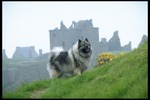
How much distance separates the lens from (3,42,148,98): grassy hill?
8967mm

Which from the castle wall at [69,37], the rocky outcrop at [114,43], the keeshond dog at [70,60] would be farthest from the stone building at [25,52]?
the keeshond dog at [70,60]

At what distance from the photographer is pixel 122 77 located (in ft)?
33.4

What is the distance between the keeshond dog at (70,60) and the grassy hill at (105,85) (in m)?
2.39

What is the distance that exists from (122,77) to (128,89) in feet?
A: 3.89

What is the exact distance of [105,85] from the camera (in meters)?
10.0

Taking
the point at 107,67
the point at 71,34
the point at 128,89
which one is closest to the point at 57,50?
the point at 107,67

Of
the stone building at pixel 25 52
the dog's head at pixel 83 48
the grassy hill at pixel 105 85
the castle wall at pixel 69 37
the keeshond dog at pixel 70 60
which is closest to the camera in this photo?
the grassy hill at pixel 105 85

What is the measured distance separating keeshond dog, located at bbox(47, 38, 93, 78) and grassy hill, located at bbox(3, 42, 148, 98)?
2394 mm

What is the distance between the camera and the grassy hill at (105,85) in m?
8.97

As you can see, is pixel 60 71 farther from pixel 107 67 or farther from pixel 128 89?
pixel 128 89

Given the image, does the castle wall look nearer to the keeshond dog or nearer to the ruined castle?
the ruined castle

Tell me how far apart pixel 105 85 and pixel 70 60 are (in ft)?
18.2

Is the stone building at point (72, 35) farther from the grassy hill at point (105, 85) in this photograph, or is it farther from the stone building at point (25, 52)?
the grassy hill at point (105, 85)

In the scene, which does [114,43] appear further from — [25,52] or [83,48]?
[83,48]
